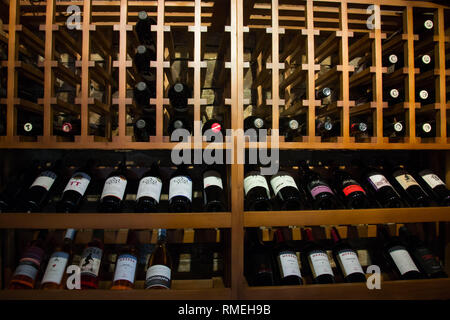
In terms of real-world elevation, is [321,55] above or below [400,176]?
above

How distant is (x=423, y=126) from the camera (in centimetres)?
105

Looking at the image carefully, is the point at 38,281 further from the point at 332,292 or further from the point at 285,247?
the point at 332,292

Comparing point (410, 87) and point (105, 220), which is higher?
point (410, 87)

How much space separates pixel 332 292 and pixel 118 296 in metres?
0.76

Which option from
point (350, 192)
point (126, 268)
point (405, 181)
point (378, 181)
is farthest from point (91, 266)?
point (405, 181)

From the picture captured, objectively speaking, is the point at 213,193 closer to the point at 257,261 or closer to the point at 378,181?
the point at 257,261

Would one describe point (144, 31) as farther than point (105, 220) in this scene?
Yes

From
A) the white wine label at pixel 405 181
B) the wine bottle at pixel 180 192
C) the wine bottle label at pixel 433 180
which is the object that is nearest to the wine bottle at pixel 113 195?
the wine bottle at pixel 180 192

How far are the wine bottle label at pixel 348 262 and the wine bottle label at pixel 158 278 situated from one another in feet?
2.23

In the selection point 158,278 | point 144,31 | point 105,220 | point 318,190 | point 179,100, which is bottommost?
point 158,278

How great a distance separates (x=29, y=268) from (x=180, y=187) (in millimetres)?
664

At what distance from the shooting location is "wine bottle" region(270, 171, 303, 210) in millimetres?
995

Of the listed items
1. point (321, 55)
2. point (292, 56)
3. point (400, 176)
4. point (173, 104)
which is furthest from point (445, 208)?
point (173, 104)

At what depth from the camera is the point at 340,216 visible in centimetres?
96
